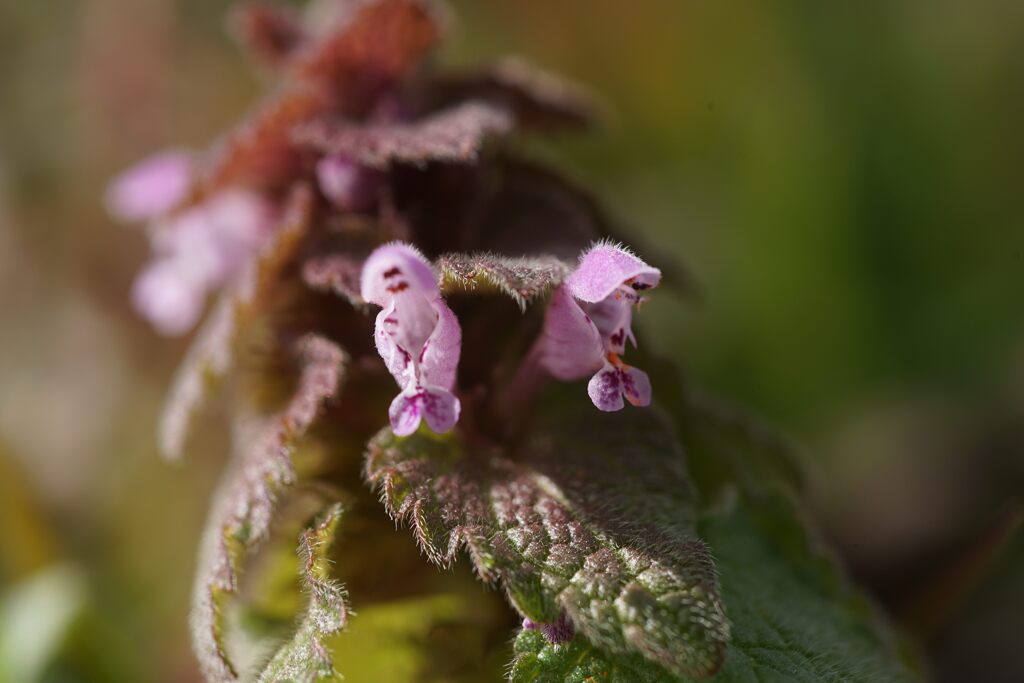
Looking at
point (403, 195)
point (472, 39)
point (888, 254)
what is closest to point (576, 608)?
point (403, 195)

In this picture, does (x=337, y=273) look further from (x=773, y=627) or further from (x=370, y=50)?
(x=773, y=627)

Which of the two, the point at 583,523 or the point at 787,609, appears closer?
the point at 583,523

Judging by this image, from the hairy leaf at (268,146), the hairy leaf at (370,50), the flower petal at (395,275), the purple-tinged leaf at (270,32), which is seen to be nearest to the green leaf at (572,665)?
the flower petal at (395,275)

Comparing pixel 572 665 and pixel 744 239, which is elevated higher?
pixel 572 665

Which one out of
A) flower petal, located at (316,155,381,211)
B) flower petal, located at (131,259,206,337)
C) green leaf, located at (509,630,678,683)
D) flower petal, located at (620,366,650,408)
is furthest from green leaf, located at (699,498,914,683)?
flower petal, located at (131,259,206,337)

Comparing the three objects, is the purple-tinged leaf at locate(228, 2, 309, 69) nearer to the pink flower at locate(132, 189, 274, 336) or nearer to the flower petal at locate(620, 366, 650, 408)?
the pink flower at locate(132, 189, 274, 336)

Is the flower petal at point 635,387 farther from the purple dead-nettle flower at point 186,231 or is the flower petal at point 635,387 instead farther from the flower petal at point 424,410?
the purple dead-nettle flower at point 186,231

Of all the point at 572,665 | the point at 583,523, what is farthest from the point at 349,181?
the point at 572,665
